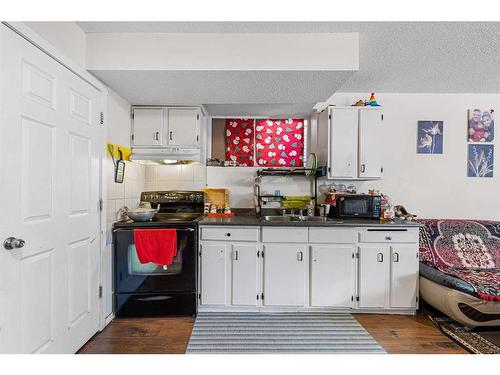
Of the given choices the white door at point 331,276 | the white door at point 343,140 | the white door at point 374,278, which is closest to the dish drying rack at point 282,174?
the white door at point 343,140

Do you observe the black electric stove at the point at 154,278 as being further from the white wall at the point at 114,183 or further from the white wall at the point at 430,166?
the white wall at the point at 430,166

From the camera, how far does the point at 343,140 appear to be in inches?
122

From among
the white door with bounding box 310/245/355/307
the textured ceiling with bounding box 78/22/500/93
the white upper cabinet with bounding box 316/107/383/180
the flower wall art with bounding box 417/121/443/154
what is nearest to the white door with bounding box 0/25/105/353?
the textured ceiling with bounding box 78/22/500/93

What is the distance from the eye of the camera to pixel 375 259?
2.67 meters

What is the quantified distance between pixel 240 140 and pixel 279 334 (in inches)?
90.3

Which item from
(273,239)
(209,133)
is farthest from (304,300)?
(209,133)

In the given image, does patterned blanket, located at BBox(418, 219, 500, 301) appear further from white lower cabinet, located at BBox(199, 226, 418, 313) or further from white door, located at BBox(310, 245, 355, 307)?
white door, located at BBox(310, 245, 355, 307)

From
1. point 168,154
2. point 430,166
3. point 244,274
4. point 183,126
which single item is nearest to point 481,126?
point 430,166

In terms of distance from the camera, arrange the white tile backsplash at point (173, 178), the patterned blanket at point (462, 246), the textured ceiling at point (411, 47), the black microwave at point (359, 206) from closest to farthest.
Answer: the textured ceiling at point (411, 47), the patterned blanket at point (462, 246), the black microwave at point (359, 206), the white tile backsplash at point (173, 178)

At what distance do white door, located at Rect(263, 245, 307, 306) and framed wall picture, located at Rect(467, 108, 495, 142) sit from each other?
269cm

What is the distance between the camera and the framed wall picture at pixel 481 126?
3.45 m

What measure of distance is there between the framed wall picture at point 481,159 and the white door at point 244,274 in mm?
2947

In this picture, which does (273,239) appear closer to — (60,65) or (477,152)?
(60,65)

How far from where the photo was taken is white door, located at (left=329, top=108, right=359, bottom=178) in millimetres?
3084
